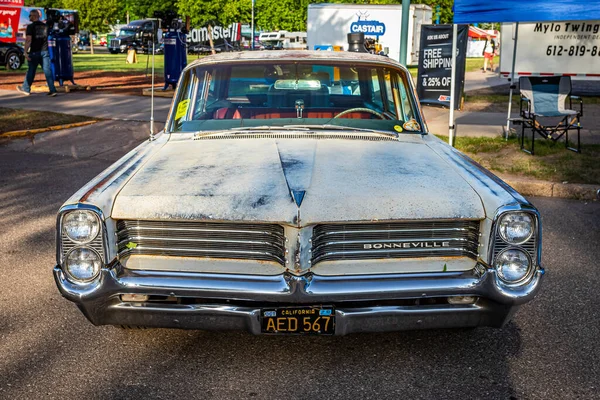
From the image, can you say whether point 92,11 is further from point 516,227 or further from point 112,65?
point 516,227

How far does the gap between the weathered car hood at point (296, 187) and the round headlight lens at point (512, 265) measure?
0.25m

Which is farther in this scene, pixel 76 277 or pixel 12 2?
pixel 12 2

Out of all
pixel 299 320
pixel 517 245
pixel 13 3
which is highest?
pixel 13 3

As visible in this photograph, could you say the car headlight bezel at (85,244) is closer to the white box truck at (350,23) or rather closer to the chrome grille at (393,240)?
the chrome grille at (393,240)

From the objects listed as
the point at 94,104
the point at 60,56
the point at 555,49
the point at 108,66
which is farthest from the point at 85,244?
the point at 108,66

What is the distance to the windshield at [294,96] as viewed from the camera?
510 cm

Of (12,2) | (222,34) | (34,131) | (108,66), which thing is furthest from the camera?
(108,66)

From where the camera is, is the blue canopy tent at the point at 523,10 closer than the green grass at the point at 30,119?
Yes

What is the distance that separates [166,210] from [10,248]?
318cm

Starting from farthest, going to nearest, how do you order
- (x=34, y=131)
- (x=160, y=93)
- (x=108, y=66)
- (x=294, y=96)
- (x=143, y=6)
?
(x=143, y=6) < (x=108, y=66) < (x=160, y=93) < (x=34, y=131) < (x=294, y=96)

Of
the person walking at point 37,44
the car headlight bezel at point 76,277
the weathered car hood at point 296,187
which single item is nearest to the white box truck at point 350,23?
the person walking at point 37,44

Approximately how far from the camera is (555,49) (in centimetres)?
1600

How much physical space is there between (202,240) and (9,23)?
26.0 metres

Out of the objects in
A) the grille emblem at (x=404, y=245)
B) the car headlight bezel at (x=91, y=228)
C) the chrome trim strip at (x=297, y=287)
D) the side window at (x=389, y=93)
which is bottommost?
the chrome trim strip at (x=297, y=287)
